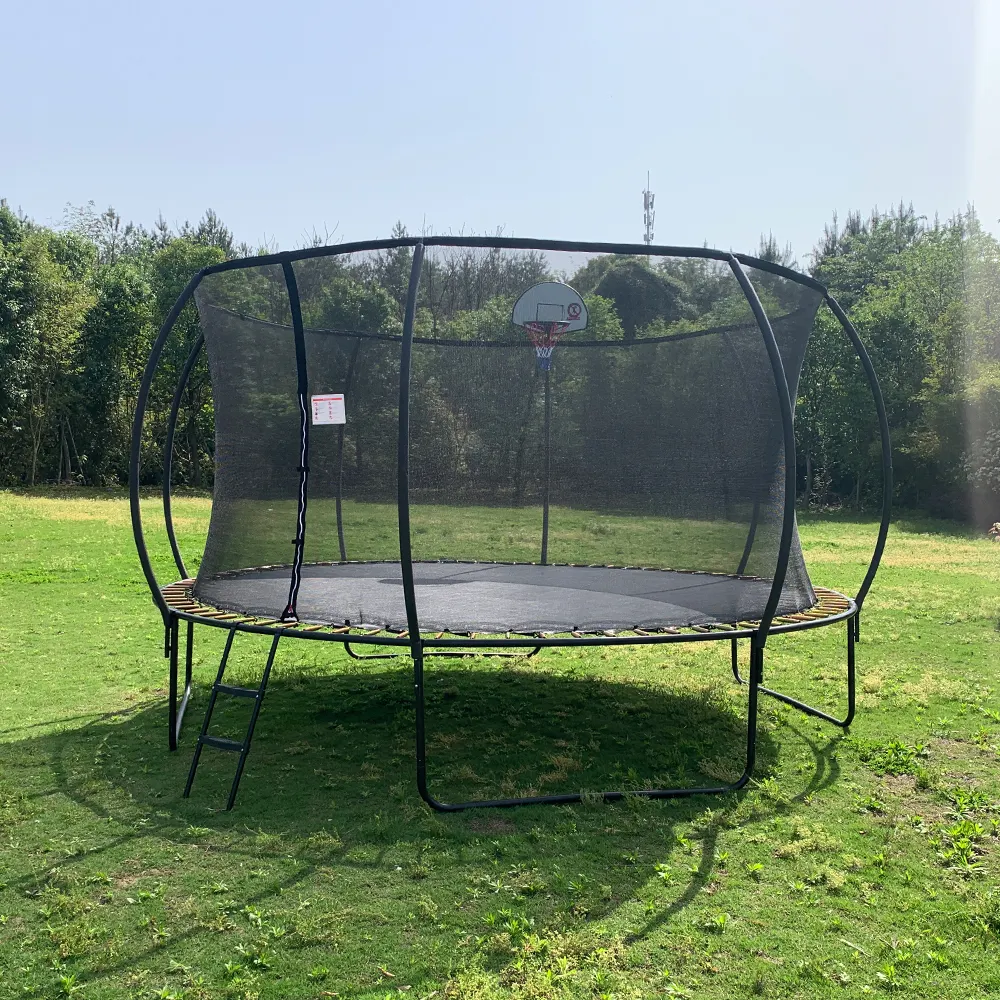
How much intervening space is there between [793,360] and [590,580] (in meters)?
1.38

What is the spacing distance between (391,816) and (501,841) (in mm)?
369

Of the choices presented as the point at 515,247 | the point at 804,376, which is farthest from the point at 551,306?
the point at 804,376

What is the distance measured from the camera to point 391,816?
277cm

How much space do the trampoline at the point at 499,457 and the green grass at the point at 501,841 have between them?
0.22 meters

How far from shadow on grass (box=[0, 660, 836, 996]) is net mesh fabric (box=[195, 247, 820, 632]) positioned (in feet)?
1.74

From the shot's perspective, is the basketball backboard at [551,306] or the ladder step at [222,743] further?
the basketball backboard at [551,306]

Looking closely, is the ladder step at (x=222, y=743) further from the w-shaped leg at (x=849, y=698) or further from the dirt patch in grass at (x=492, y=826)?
the w-shaped leg at (x=849, y=698)

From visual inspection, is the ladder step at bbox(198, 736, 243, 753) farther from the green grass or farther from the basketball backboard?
the basketball backboard

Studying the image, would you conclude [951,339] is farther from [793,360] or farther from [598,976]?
[598,976]

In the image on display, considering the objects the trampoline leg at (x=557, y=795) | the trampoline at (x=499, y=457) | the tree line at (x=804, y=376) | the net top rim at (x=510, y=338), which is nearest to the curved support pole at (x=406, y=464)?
the trampoline at (x=499, y=457)

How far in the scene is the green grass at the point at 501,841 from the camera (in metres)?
1.94

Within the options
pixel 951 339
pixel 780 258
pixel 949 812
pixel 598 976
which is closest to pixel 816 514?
pixel 951 339

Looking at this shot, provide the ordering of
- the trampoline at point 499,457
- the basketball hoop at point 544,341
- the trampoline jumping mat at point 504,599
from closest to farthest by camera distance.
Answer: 1. the trampoline at point 499,457
2. the trampoline jumping mat at point 504,599
3. the basketball hoop at point 544,341

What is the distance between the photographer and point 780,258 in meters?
29.3
